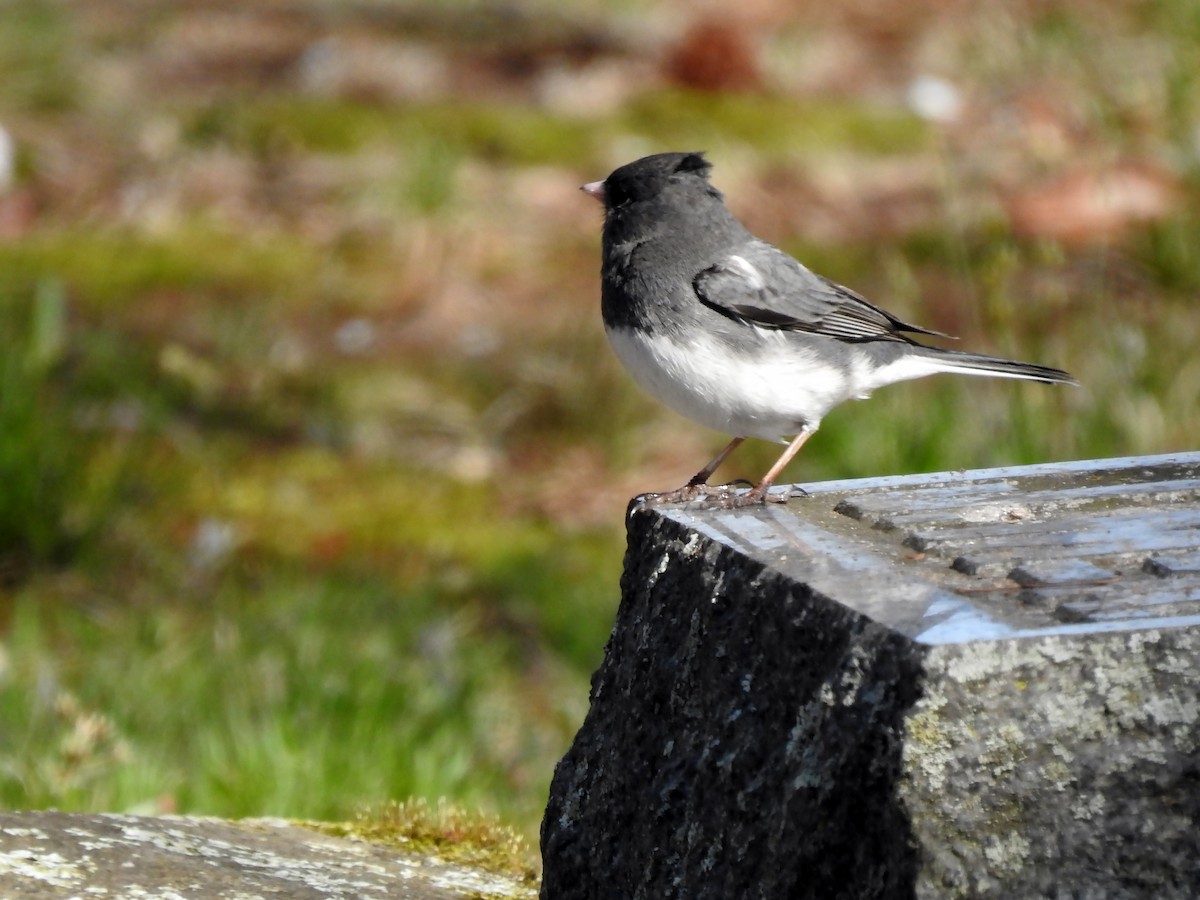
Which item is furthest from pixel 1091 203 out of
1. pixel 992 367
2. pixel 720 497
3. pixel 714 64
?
pixel 720 497

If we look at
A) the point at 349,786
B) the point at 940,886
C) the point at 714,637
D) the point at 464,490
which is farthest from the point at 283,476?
the point at 940,886

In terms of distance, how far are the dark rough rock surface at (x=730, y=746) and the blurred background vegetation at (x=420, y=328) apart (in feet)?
3.10

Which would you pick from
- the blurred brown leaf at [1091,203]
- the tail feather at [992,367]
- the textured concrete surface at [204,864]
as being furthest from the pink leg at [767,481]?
the blurred brown leaf at [1091,203]

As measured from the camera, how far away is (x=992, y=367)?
121 inches

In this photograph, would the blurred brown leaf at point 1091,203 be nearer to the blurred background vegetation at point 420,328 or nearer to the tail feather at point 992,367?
the blurred background vegetation at point 420,328

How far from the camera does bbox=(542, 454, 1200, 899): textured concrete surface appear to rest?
1576mm

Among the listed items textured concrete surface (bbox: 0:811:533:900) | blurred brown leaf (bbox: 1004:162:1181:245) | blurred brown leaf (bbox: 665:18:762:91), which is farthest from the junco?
blurred brown leaf (bbox: 665:18:762:91)

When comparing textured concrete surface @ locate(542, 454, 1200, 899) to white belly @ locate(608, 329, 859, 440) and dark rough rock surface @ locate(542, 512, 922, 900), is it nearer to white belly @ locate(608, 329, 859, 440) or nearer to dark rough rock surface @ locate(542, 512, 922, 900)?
dark rough rock surface @ locate(542, 512, 922, 900)

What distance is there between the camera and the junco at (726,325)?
2.84 metres

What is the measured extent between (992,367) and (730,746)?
1.41 meters

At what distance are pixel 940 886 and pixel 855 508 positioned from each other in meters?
0.74

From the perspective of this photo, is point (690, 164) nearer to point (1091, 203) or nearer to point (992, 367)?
point (992, 367)

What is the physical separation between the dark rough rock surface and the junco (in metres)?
0.55

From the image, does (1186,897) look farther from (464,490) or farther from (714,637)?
(464,490)
